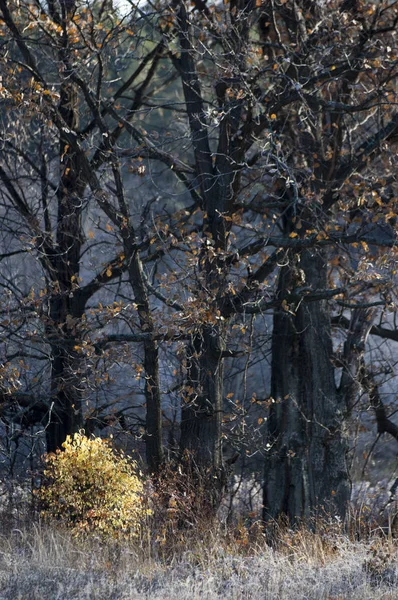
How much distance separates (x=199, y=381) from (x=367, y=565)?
13.0ft

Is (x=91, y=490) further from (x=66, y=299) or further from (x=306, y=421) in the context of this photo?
(x=306, y=421)

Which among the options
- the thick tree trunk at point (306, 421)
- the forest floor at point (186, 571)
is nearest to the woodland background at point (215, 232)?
the thick tree trunk at point (306, 421)

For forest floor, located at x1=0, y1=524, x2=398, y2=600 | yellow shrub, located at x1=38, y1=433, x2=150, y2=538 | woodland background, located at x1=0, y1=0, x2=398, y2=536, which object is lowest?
forest floor, located at x1=0, y1=524, x2=398, y2=600

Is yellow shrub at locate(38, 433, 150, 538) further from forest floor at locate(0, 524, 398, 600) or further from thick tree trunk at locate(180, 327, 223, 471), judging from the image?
thick tree trunk at locate(180, 327, 223, 471)

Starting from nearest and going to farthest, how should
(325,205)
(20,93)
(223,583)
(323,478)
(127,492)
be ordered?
(223,583), (127,492), (20,93), (325,205), (323,478)

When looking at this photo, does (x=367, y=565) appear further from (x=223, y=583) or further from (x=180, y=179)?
(x=180, y=179)

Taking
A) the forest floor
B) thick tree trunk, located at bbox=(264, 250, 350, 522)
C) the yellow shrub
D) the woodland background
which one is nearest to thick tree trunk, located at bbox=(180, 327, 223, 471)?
the woodland background

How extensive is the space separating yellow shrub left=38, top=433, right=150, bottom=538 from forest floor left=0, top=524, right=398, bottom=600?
262 mm

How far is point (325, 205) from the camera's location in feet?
33.8

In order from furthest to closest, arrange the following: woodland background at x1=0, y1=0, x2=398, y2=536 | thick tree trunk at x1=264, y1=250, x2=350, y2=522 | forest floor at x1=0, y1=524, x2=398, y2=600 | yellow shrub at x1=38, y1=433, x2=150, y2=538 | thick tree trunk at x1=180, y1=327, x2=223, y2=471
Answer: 1. thick tree trunk at x1=264, y1=250, x2=350, y2=522
2. thick tree trunk at x1=180, y1=327, x2=223, y2=471
3. woodland background at x1=0, y1=0, x2=398, y2=536
4. yellow shrub at x1=38, y1=433, x2=150, y2=538
5. forest floor at x1=0, y1=524, x2=398, y2=600

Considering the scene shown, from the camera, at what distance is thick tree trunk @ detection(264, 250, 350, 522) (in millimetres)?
11797

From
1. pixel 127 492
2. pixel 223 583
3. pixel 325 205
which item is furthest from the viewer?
pixel 325 205

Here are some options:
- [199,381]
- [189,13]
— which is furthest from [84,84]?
[199,381]

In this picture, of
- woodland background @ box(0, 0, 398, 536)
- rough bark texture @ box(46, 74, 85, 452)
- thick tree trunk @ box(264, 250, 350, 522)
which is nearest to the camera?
woodland background @ box(0, 0, 398, 536)
